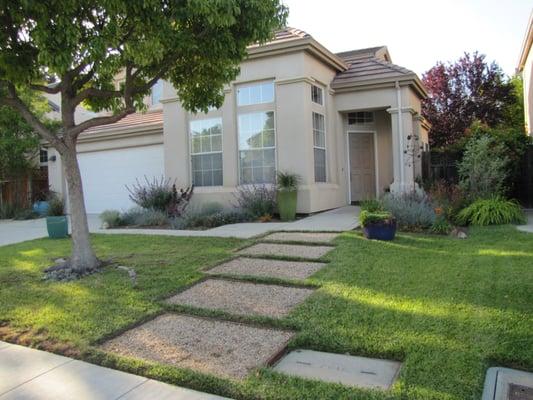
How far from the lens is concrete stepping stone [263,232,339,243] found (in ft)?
27.9

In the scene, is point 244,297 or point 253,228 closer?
point 244,297

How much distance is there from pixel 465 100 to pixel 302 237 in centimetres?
1783

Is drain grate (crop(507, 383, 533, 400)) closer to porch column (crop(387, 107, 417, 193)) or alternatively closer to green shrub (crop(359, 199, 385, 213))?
green shrub (crop(359, 199, 385, 213))

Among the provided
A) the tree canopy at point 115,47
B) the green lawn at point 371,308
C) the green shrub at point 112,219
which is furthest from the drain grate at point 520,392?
the green shrub at point 112,219

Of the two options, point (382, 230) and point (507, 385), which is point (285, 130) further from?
point (507, 385)

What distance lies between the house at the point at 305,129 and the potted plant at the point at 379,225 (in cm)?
354

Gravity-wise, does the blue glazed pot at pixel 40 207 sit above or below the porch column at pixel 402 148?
below

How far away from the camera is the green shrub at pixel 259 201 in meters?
11.7

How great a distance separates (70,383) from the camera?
11.1ft

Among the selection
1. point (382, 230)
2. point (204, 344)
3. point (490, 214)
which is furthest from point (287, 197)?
point (204, 344)

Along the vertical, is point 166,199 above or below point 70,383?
above

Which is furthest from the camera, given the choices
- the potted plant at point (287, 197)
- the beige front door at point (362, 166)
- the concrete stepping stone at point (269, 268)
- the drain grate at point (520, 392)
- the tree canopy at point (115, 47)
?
the beige front door at point (362, 166)

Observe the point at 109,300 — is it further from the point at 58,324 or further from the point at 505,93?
the point at 505,93

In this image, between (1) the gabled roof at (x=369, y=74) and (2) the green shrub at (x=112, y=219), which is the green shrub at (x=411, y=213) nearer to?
(1) the gabled roof at (x=369, y=74)
